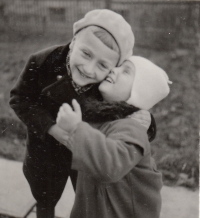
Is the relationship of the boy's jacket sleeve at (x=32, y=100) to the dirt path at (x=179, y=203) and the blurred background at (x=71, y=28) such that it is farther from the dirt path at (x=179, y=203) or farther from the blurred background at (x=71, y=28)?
the dirt path at (x=179, y=203)

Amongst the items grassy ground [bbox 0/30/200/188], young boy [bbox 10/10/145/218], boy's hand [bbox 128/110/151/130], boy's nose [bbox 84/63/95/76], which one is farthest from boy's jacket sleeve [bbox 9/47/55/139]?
boy's hand [bbox 128/110/151/130]

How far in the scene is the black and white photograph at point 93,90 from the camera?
122 centimetres

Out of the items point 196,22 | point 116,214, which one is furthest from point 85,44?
point 116,214

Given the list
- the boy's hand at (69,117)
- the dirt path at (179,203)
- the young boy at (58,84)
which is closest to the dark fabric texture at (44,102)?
the young boy at (58,84)

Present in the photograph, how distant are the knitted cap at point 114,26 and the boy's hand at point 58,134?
0.36 metres

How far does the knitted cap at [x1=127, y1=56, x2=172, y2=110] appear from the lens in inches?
49.8

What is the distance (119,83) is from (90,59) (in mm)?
137

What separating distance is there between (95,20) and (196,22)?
44 centimetres

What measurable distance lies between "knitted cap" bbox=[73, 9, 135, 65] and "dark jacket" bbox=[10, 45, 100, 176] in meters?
0.17

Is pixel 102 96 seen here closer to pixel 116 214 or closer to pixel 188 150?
pixel 116 214

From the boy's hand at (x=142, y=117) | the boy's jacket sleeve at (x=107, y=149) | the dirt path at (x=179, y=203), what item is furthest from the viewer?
the dirt path at (x=179, y=203)

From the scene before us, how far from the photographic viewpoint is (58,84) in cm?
135

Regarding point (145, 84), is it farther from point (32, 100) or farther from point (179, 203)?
point (179, 203)

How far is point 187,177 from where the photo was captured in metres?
2.14
